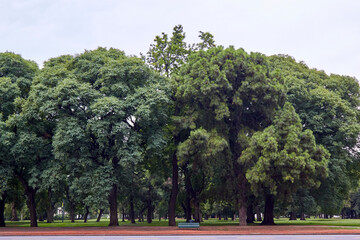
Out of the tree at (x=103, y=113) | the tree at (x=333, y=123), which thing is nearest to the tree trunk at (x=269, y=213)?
the tree at (x=333, y=123)

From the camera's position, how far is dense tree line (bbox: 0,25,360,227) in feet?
99.9

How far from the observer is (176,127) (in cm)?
3362

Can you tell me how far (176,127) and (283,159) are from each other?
10.6 meters

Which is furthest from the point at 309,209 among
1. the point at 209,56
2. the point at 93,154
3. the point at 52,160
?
the point at 52,160

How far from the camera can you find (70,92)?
100 ft

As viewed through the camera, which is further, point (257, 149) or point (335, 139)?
point (335, 139)

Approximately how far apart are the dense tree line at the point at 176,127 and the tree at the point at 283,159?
0.31 ft

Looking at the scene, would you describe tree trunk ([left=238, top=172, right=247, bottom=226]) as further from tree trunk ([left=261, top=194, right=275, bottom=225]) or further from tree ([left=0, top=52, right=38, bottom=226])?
tree ([left=0, top=52, right=38, bottom=226])

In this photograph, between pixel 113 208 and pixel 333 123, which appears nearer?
pixel 113 208

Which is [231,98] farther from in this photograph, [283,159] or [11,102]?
[11,102]

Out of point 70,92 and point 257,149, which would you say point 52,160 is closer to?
point 70,92

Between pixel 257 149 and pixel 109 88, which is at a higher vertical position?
pixel 109 88

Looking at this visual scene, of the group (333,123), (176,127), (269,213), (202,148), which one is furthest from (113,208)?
(333,123)

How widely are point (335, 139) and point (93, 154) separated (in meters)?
25.5
